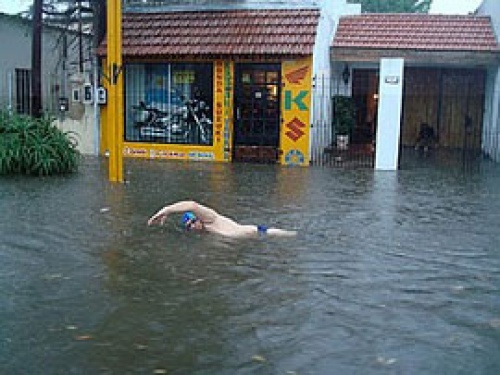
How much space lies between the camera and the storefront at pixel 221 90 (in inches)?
650

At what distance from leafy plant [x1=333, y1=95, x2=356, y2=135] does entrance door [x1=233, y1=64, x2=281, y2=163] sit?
337 cm

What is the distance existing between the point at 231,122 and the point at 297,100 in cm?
184

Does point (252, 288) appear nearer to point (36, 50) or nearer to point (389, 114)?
point (389, 114)

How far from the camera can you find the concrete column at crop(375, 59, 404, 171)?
15.8 m

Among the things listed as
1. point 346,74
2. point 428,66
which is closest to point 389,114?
point 346,74

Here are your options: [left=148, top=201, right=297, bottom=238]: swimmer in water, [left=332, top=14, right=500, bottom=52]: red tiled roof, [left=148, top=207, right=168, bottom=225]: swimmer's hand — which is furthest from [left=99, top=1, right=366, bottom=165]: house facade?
[left=148, top=201, right=297, bottom=238]: swimmer in water

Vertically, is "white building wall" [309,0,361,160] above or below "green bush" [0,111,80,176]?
above

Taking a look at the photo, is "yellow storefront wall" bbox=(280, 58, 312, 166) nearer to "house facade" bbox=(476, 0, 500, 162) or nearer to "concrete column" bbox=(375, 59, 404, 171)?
"concrete column" bbox=(375, 59, 404, 171)

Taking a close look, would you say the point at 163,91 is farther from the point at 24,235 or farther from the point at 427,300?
the point at 427,300

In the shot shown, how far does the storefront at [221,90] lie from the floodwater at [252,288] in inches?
240

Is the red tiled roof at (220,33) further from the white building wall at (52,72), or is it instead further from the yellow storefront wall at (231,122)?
the white building wall at (52,72)

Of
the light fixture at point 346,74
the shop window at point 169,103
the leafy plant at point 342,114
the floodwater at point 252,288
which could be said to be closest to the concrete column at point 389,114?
the leafy plant at point 342,114

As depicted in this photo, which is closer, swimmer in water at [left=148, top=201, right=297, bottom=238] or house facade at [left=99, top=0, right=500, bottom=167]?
swimmer in water at [left=148, top=201, right=297, bottom=238]

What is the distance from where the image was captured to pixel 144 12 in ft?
61.1
